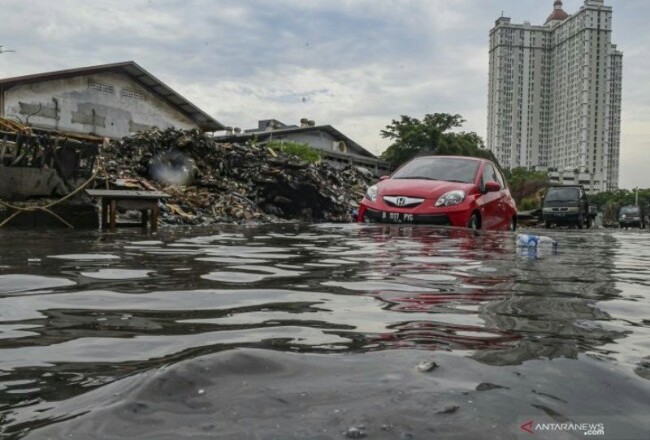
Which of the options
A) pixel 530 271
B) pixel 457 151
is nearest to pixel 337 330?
pixel 530 271

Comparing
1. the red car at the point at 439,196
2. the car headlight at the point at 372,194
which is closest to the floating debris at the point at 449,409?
the red car at the point at 439,196

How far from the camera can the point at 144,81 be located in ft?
85.8

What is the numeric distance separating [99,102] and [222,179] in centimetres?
1152

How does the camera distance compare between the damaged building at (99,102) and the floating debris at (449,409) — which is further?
the damaged building at (99,102)

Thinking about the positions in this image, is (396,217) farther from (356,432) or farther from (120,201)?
(356,432)

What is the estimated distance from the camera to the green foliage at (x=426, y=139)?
44.4 meters

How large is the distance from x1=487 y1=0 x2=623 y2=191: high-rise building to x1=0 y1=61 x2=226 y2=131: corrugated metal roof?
230 feet

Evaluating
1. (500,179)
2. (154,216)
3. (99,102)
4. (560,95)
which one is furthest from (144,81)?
(560,95)

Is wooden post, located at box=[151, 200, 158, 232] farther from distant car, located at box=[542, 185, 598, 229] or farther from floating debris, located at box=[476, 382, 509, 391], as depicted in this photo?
distant car, located at box=[542, 185, 598, 229]

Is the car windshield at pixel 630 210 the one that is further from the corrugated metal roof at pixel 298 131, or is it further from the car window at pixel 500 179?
the car window at pixel 500 179

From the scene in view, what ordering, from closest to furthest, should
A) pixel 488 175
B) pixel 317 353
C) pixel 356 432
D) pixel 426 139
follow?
pixel 356 432 < pixel 317 353 < pixel 488 175 < pixel 426 139

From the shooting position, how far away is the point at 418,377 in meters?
1.52

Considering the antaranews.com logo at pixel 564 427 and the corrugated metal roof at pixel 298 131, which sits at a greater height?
the corrugated metal roof at pixel 298 131

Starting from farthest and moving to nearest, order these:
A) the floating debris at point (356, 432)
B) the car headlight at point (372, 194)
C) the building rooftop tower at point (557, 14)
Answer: the building rooftop tower at point (557, 14)
the car headlight at point (372, 194)
the floating debris at point (356, 432)
